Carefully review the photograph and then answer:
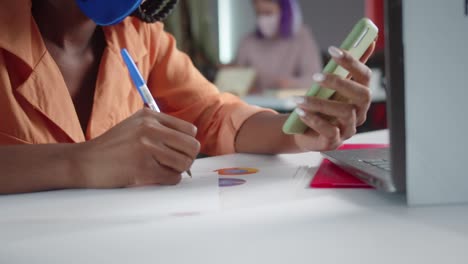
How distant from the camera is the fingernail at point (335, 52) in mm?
692

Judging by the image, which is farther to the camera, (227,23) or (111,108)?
(227,23)

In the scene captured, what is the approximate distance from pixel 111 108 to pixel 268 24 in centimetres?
388

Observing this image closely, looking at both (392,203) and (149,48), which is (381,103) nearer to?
(149,48)

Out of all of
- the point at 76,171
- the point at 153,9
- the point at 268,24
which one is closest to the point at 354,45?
the point at 76,171

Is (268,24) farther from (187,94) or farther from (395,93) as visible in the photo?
(395,93)

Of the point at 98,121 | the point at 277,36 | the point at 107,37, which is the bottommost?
the point at 277,36

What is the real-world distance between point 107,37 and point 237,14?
468 cm

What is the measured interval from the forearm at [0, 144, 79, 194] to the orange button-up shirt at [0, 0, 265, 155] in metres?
0.24

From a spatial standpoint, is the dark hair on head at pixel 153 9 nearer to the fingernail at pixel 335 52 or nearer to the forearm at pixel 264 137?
the forearm at pixel 264 137

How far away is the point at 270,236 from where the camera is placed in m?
0.50

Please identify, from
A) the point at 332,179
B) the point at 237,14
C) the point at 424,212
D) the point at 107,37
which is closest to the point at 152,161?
the point at 332,179

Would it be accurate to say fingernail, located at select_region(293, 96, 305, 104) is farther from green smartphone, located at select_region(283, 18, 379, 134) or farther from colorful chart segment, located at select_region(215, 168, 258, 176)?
colorful chart segment, located at select_region(215, 168, 258, 176)

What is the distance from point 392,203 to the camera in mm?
619

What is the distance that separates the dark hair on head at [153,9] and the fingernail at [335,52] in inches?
18.5
